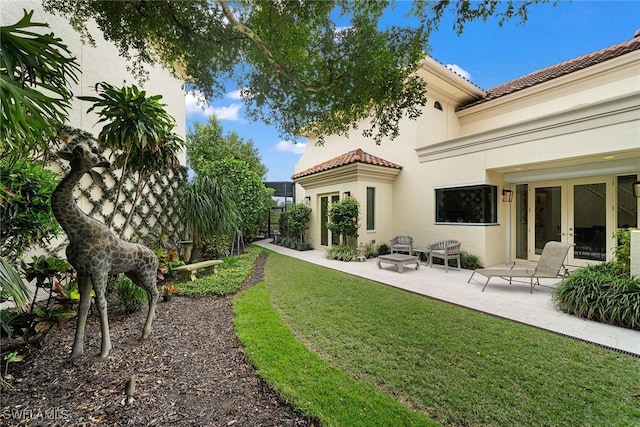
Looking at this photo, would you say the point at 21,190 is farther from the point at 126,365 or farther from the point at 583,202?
the point at 583,202

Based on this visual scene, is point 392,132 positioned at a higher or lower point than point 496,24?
lower

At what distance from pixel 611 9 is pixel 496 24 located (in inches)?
82.3

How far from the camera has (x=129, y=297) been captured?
423 cm

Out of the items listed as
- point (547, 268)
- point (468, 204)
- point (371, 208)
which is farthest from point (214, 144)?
point (547, 268)

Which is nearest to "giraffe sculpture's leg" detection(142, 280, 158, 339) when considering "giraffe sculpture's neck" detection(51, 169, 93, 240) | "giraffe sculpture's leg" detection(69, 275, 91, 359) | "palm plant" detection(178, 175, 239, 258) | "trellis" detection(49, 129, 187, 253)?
"giraffe sculpture's leg" detection(69, 275, 91, 359)

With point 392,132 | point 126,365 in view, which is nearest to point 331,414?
point 126,365

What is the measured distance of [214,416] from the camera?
2207 mm

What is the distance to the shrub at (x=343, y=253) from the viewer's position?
9.74 metres

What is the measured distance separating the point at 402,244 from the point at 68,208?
30.3ft

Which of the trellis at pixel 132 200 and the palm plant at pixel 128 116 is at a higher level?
the palm plant at pixel 128 116

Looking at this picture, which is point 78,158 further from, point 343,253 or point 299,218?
point 299,218

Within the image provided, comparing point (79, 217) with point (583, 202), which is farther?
point (583, 202)

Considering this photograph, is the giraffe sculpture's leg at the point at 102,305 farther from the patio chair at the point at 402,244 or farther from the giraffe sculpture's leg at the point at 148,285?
the patio chair at the point at 402,244

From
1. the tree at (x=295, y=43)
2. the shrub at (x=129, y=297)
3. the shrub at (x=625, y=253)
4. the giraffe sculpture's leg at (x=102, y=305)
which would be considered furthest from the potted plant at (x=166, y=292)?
the shrub at (x=625, y=253)
